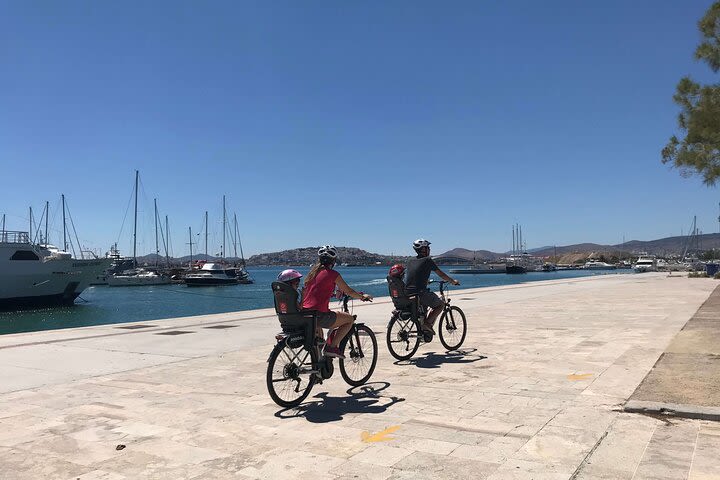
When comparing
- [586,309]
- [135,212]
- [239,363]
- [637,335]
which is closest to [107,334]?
[239,363]

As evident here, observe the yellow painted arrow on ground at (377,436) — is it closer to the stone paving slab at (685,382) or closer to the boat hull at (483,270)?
the stone paving slab at (685,382)

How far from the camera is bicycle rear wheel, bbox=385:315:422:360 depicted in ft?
27.2

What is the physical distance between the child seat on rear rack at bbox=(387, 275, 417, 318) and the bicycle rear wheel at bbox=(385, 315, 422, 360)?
0.47 feet

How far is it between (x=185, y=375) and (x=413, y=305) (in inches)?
133

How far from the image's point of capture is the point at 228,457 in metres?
4.34

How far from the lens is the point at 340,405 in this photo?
5.94 m

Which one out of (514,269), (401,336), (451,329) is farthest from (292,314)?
(514,269)

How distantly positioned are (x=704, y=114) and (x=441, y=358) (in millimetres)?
5763

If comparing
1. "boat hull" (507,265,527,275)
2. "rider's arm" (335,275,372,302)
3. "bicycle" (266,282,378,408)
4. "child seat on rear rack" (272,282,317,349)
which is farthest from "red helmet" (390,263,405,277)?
"boat hull" (507,265,527,275)

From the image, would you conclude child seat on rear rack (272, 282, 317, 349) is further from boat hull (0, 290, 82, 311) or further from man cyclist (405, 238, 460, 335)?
boat hull (0, 290, 82, 311)

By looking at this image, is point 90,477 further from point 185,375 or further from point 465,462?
point 185,375

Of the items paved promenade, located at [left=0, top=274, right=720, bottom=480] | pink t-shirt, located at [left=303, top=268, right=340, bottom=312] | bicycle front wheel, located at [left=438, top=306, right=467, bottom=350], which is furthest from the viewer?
bicycle front wheel, located at [left=438, top=306, right=467, bottom=350]

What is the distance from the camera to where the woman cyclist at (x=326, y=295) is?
5.99 m

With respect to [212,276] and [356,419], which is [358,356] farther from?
[212,276]
